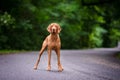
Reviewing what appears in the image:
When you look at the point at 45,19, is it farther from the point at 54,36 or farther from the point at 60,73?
the point at 60,73

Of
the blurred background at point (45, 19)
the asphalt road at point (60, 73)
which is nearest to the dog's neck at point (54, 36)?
the asphalt road at point (60, 73)

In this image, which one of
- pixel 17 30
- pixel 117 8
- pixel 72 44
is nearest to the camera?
pixel 117 8

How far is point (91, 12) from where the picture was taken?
38719 millimetres

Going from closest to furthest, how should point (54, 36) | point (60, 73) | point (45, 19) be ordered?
point (60, 73) < point (54, 36) < point (45, 19)

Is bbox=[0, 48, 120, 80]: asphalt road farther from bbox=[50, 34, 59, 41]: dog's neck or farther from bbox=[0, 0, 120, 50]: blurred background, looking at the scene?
bbox=[0, 0, 120, 50]: blurred background

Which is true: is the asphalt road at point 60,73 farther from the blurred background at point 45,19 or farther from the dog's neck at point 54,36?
the blurred background at point 45,19

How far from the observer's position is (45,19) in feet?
143

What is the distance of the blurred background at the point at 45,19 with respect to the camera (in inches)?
1400

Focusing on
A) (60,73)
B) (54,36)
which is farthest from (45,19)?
(60,73)

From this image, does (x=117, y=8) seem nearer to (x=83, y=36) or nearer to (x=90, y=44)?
(x=83, y=36)

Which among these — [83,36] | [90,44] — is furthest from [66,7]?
[90,44]

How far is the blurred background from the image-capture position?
35.6 metres

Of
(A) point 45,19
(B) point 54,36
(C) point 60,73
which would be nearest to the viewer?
(C) point 60,73

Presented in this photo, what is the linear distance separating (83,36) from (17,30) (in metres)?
20.6
